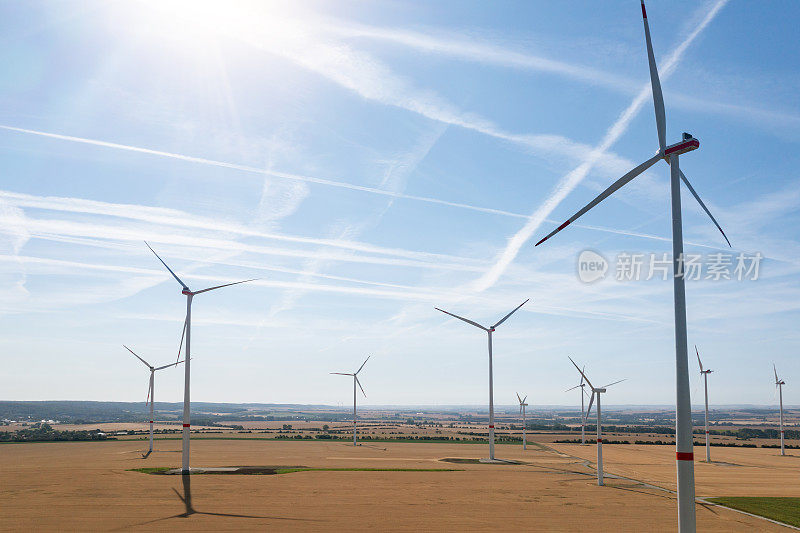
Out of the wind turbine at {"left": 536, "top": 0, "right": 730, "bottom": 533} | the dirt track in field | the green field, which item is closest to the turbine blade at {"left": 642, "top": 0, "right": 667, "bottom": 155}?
the wind turbine at {"left": 536, "top": 0, "right": 730, "bottom": 533}

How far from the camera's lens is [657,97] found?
25.0 m

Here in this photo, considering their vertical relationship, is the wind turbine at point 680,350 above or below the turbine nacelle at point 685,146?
below

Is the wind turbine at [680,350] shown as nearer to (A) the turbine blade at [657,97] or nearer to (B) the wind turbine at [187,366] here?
(A) the turbine blade at [657,97]

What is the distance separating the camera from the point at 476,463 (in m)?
74.0

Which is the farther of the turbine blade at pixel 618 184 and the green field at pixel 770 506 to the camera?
the green field at pixel 770 506

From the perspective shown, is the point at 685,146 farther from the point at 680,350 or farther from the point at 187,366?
the point at 187,366

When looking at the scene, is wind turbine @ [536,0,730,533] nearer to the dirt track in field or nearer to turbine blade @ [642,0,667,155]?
turbine blade @ [642,0,667,155]

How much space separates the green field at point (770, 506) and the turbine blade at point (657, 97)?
78.3 feet

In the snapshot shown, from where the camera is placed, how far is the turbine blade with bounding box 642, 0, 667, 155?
79.1 feet

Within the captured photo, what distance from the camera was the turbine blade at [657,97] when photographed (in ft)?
79.1

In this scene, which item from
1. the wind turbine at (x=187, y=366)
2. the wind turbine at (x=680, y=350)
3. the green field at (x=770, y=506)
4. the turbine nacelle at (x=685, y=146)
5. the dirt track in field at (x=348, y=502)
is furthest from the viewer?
the wind turbine at (x=187, y=366)

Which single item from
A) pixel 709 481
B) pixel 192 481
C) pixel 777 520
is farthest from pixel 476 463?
pixel 777 520

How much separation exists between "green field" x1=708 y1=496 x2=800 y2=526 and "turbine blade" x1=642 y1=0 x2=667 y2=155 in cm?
2387

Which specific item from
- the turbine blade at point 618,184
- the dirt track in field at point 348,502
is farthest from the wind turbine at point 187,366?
the turbine blade at point 618,184
